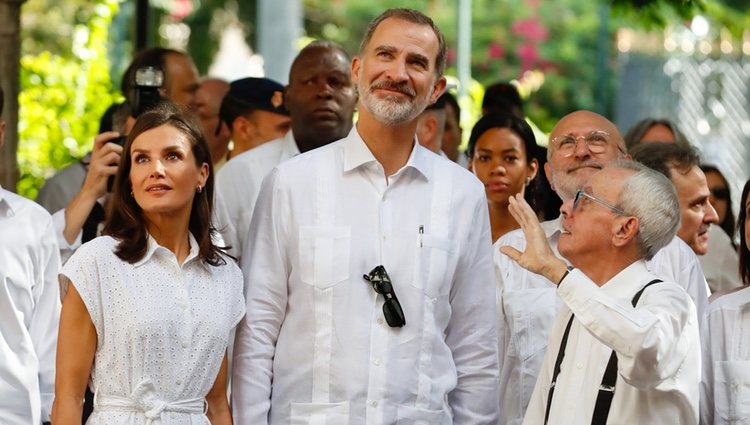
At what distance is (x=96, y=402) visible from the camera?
19.5 ft

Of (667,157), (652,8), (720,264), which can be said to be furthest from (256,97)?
(652,8)

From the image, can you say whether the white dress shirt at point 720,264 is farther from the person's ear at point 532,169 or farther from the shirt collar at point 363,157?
the shirt collar at point 363,157

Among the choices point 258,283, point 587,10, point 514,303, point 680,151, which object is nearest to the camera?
point 258,283

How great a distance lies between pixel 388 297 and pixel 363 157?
0.54 metres

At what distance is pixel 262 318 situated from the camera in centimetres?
614

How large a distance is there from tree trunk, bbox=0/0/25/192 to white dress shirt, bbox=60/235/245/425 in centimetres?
314

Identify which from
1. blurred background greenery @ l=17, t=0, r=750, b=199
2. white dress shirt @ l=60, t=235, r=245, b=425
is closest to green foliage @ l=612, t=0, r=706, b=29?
white dress shirt @ l=60, t=235, r=245, b=425

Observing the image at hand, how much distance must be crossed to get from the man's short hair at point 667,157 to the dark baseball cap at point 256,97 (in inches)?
81.4

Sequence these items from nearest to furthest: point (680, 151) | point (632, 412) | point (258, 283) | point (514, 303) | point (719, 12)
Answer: point (632, 412), point (258, 283), point (514, 303), point (680, 151), point (719, 12)

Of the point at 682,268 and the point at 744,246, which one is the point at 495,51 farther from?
the point at 682,268

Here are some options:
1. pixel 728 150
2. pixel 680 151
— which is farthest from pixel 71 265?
pixel 728 150

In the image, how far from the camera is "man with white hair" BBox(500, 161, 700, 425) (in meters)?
5.48

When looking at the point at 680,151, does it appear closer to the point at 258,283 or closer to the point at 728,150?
the point at 258,283

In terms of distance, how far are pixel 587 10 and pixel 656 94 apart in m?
14.8
